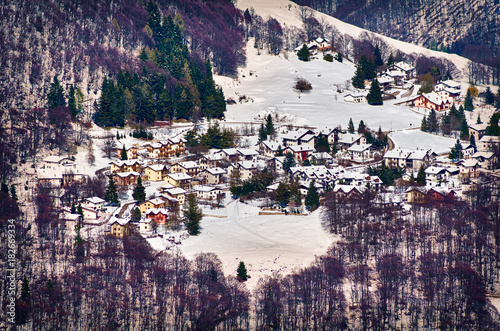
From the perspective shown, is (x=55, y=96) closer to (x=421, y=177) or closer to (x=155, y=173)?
(x=155, y=173)

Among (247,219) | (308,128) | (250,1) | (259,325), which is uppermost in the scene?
(250,1)

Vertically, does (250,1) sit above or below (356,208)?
above

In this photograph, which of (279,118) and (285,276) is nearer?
(285,276)

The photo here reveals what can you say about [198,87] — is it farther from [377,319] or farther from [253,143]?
[377,319]

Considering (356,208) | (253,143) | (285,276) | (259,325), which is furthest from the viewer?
(253,143)

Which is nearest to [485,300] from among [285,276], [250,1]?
[285,276]

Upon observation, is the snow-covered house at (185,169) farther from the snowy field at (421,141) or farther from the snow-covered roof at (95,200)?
the snowy field at (421,141)

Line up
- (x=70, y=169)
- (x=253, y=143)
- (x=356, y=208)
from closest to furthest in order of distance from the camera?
(x=356, y=208) < (x=70, y=169) < (x=253, y=143)

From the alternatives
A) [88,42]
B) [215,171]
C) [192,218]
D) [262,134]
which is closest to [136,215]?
[192,218]

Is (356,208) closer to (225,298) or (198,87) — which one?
(225,298)

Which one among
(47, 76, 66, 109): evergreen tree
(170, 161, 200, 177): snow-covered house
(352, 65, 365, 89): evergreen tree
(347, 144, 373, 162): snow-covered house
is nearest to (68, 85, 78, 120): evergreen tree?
(47, 76, 66, 109): evergreen tree
